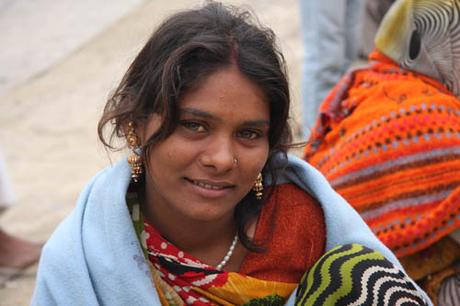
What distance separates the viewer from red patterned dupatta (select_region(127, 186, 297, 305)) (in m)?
2.19

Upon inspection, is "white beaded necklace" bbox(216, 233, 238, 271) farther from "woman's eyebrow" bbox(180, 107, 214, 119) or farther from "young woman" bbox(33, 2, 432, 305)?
"woman's eyebrow" bbox(180, 107, 214, 119)

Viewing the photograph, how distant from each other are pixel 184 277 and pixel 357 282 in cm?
52

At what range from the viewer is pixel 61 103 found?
7.73 meters

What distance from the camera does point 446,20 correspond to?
285 centimetres

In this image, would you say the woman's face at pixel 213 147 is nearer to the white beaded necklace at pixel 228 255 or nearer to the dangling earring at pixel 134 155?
the dangling earring at pixel 134 155

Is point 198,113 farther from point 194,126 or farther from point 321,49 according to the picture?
point 321,49

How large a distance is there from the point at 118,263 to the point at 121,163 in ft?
1.05

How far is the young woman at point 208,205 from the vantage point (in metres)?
1.99

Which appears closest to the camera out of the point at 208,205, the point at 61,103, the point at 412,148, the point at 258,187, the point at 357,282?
the point at 357,282

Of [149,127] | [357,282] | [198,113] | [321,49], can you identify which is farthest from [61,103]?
[357,282]

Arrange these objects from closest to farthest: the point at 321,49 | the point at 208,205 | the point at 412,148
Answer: the point at 208,205
the point at 412,148
the point at 321,49

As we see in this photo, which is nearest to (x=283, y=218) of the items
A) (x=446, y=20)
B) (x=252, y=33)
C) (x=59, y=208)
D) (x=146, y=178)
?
(x=146, y=178)

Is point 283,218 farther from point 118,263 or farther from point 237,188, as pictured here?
point 118,263

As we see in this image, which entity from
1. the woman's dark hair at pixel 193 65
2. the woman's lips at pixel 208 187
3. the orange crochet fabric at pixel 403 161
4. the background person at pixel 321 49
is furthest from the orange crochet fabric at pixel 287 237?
the background person at pixel 321 49
